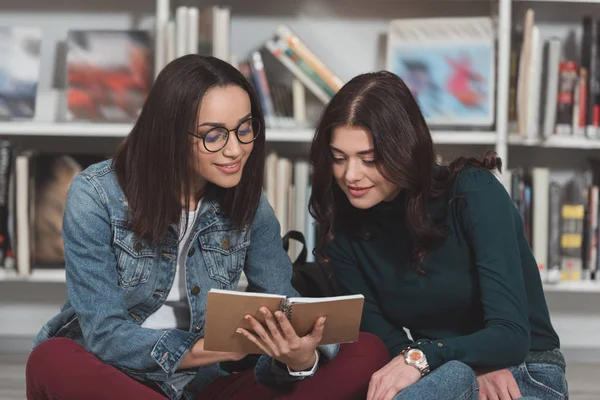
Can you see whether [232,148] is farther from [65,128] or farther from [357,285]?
[65,128]

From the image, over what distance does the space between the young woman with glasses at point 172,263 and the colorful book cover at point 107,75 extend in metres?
0.88

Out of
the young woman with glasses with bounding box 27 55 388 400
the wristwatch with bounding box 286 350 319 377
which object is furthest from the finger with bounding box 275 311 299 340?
the wristwatch with bounding box 286 350 319 377

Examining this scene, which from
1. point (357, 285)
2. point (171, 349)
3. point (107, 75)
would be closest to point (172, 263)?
point (171, 349)

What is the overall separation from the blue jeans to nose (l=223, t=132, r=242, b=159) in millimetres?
470

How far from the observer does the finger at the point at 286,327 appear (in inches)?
50.4

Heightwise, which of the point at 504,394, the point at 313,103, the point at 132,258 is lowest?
the point at 504,394

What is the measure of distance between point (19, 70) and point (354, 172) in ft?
4.25

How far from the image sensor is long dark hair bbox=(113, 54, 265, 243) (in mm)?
1371

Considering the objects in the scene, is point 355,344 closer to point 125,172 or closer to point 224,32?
point 125,172

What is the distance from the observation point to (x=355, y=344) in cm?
150

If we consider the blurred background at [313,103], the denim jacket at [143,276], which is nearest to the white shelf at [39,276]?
the blurred background at [313,103]

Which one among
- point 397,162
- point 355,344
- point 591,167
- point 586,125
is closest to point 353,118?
point 397,162

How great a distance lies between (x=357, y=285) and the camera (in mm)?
1646

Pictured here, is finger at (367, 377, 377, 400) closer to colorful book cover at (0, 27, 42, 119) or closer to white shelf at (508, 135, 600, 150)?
white shelf at (508, 135, 600, 150)
